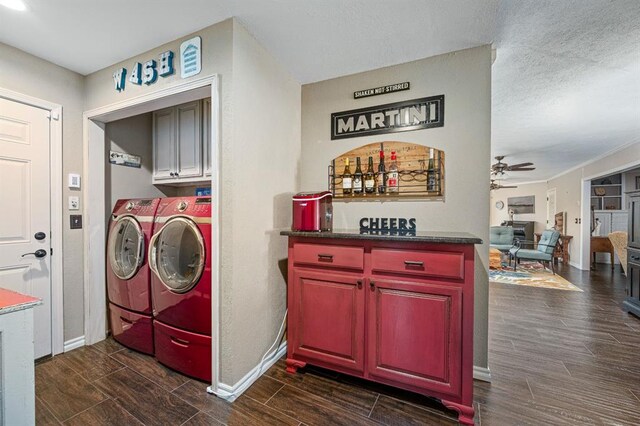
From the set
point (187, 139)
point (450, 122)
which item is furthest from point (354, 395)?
point (187, 139)

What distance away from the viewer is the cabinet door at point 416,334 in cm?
150

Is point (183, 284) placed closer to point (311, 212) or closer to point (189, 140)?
point (311, 212)

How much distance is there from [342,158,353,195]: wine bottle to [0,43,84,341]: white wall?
90.7 inches

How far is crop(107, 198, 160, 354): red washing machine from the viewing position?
2.14 meters

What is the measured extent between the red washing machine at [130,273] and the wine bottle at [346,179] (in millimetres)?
1555

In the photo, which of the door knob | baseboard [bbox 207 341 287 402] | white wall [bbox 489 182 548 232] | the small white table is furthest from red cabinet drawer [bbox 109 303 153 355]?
white wall [bbox 489 182 548 232]

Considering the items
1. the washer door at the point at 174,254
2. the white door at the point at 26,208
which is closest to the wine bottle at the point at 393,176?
the washer door at the point at 174,254

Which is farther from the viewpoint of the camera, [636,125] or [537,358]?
[636,125]

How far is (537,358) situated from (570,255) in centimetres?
649

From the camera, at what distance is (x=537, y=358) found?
2191mm

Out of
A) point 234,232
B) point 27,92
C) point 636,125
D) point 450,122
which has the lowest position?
point 234,232

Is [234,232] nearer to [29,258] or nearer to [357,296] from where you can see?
[357,296]

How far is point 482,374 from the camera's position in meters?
1.90

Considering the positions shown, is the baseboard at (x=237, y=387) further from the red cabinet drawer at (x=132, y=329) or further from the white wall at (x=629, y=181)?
the white wall at (x=629, y=181)
